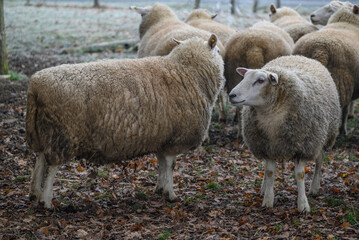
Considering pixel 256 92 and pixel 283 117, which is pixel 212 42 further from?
pixel 283 117

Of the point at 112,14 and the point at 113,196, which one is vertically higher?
the point at 113,196

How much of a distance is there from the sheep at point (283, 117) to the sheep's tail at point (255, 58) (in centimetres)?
219

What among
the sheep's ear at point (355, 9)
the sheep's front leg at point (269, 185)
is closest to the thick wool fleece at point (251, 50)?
the sheep's ear at point (355, 9)

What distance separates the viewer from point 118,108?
5000 millimetres

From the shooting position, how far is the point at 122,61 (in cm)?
542

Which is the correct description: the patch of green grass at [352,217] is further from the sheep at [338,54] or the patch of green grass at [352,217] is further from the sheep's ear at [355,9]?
the sheep's ear at [355,9]

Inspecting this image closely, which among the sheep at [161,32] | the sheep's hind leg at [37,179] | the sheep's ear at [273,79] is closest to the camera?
the sheep's hind leg at [37,179]

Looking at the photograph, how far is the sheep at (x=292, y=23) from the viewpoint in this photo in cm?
1030

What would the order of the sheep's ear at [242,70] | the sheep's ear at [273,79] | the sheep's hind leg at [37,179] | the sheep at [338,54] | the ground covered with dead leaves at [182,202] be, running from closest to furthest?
the ground covered with dead leaves at [182,202] → the sheep's hind leg at [37,179] → the sheep's ear at [273,79] → the sheep's ear at [242,70] → the sheep at [338,54]

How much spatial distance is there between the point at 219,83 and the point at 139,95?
4.58 feet

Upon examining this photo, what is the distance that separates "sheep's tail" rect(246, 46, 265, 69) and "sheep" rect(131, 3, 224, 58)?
0.80 meters

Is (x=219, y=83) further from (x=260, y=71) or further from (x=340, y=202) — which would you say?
(x=340, y=202)

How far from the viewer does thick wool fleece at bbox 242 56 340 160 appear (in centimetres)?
521

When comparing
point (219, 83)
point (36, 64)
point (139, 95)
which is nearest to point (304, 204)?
point (219, 83)
